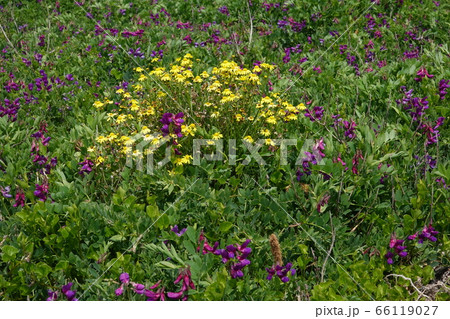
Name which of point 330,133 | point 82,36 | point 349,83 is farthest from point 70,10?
point 330,133

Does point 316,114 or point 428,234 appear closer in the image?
point 428,234

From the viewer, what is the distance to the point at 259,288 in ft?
8.86

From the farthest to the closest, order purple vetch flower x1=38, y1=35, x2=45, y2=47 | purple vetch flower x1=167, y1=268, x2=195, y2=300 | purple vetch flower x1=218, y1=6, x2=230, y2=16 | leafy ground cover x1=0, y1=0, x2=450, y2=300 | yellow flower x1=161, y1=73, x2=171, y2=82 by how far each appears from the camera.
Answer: purple vetch flower x1=218, y1=6, x2=230, y2=16, purple vetch flower x1=38, y1=35, x2=45, y2=47, yellow flower x1=161, y1=73, x2=171, y2=82, leafy ground cover x1=0, y1=0, x2=450, y2=300, purple vetch flower x1=167, y1=268, x2=195, y2=300


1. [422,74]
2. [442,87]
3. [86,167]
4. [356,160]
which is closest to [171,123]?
[86,167]

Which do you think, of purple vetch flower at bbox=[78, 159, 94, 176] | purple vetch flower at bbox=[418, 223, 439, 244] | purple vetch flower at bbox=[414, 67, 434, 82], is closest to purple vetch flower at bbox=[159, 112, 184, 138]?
purple vetch flower at bbox=[78, 159, 94, 176]

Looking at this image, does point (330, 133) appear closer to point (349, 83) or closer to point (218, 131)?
point (218, 131)

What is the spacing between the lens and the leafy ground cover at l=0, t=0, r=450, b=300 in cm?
277

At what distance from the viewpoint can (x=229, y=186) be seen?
371 centimetres

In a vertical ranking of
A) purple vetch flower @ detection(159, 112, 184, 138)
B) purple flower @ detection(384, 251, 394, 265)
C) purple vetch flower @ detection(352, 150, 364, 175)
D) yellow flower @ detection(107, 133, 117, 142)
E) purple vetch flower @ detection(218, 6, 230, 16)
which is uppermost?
purple vetch flower @ detection(159, 112, 184, 138)

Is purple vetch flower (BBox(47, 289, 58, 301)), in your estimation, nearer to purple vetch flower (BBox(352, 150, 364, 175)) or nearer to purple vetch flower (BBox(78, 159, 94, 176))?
purple vetch flower (BBox(78, 159, 94, 176))

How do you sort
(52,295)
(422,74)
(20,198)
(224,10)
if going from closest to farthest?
(52,295)
(20,198)
(422,74)
(224,10)

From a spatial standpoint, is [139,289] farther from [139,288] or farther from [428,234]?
[428,234]

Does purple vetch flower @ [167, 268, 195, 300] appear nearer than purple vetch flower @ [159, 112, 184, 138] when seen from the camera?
Yes

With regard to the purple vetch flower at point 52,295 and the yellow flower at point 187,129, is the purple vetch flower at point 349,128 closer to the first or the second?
the yellow flower at point 187,129
